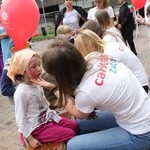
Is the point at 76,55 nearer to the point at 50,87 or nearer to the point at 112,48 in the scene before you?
the point at 50,87

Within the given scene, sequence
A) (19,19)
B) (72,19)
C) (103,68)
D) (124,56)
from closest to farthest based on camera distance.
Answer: (103,68)
(124,56)
(19,19)
(72,19)

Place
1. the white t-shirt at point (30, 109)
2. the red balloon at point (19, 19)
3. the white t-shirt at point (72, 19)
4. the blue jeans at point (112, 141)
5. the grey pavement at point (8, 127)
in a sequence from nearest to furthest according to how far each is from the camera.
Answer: the blue jeans at point (112, 141), the white t-shirt at point (30, 109), the grey pavement at point (8, 127), the red balloon at point (19, 19), the white t-shirt at point (72, 19)

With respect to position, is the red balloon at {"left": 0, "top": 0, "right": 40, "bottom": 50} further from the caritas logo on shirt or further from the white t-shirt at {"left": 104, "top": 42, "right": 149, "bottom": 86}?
the caritas logo on shirt

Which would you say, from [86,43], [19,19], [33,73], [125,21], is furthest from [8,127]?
[125,21]

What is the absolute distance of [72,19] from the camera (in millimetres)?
5406

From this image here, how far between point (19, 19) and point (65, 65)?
2078mm

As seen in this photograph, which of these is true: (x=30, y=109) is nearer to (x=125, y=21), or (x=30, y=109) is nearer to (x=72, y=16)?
(x=72, y=16)

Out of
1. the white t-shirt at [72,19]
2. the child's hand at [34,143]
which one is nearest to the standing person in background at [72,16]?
the white t-shirt at [72,19]

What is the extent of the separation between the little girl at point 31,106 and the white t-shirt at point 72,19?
2.91 m

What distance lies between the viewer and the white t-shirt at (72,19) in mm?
5407

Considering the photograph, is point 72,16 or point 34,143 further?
point 72,16

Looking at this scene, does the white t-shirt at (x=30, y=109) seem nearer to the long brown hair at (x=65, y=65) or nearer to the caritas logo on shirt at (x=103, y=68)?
the long brown hair at (x=65, y=65)

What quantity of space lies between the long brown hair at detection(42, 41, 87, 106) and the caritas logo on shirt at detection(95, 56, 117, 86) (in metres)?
0.11

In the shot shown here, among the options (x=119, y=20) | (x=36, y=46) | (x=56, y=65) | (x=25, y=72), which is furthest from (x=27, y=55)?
(x=36, y=46)
